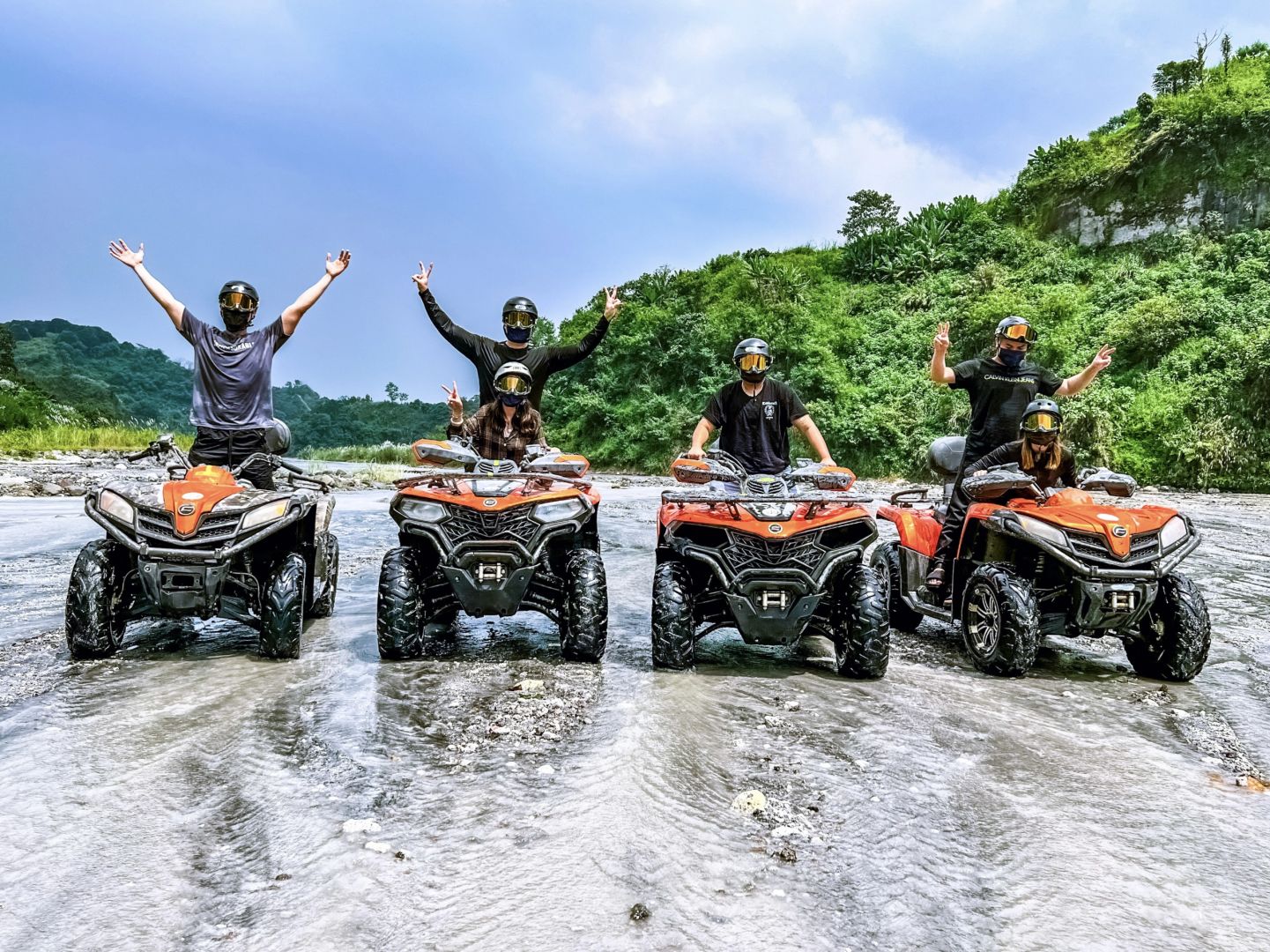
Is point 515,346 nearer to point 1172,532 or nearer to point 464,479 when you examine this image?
point 464,479

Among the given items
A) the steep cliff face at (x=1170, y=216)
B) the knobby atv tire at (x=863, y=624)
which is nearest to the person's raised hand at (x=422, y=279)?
the knobby atv tire at (x=863, y=624)

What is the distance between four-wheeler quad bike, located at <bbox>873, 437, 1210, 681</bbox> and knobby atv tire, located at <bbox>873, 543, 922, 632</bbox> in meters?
1.17

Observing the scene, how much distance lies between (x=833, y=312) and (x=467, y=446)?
32.3 metres

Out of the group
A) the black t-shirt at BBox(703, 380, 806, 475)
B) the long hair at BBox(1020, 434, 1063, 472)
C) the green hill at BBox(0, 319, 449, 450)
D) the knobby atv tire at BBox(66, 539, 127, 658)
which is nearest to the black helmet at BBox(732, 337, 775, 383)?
the black t-shirt at BBox(703, 380, 806, 475)

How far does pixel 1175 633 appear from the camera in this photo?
520 cm

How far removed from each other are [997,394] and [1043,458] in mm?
693

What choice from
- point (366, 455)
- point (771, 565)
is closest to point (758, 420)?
point (771, 565)

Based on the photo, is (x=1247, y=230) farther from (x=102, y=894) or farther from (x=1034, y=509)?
(x=102, y=894)

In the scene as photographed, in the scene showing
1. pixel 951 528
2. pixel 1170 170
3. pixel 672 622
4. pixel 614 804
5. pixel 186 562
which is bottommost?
pixel 614 804

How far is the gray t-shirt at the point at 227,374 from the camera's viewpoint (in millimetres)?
5508

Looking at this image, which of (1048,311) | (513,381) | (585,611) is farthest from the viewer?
(1048,311)

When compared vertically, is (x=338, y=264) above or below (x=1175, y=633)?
above

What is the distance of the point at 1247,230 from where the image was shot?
27750mm

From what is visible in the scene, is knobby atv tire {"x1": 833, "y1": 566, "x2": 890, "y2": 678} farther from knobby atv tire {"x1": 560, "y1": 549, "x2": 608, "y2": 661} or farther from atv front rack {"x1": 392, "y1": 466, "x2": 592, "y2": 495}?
atv front rack {"x1": 392, "y1": 466, "x2": 592, "y2": 495}
